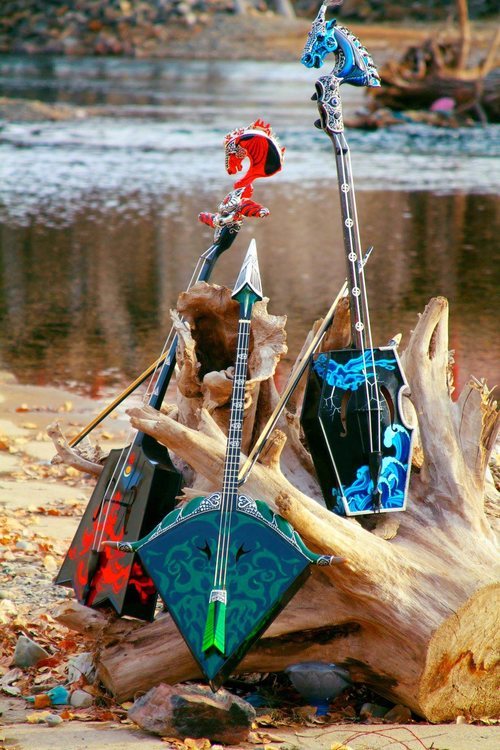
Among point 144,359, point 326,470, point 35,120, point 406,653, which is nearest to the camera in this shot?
point 406,653

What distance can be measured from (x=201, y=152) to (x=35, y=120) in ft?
17.8

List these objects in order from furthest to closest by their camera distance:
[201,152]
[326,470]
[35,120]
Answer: [35,120], [201,152], [326,470]

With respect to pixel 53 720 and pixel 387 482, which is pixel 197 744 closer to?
pixel 53 720

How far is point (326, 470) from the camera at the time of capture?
3.86 m

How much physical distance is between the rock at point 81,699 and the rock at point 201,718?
453mm

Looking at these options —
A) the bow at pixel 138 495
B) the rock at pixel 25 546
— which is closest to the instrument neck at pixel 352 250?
the bow at pixel 138 495

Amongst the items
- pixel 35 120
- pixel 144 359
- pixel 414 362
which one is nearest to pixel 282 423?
pixel 414 362

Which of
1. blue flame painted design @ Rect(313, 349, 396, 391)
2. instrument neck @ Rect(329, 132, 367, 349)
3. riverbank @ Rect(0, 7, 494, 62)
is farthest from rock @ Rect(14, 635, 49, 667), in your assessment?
riverbank @ Rect(0, 7, 494, 62)

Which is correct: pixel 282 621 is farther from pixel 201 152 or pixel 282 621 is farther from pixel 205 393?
pixel 201 152

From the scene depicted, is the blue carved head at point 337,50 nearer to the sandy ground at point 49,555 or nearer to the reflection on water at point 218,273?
the sandy ground at point 49,555

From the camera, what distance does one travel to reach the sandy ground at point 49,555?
133 inches

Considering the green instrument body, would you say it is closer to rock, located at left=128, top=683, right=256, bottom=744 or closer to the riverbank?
rock, located at left=128, top=683, right=256, bottom=744

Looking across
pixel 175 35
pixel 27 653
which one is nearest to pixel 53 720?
pixel 27 653

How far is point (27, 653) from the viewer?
161 inches
